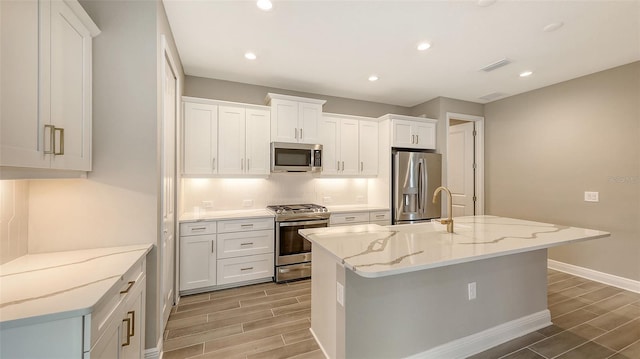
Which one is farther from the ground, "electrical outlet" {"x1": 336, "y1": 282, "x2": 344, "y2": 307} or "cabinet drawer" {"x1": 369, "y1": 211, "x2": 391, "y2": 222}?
"cabinet drawer" {"x1": 369, "y1": 211, "x2": 391, "y2": 222}

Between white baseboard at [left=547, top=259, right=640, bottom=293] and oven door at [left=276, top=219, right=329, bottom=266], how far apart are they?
3699mm

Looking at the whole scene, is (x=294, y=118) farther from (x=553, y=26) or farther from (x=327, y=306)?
(x=553, y=26)

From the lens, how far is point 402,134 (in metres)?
4.12

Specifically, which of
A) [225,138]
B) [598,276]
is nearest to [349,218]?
[225,138]

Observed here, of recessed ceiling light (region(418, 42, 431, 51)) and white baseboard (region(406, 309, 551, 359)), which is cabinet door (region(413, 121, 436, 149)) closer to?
recessed ceiling light (region(418, 42, 431, 51))

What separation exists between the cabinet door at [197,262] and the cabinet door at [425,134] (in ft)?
11.4

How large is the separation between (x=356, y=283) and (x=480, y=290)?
113 cm

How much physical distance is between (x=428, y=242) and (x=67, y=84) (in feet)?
7.85

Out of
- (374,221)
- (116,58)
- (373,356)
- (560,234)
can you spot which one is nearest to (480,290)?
(560,234)

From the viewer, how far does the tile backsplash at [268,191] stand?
346 centimetres

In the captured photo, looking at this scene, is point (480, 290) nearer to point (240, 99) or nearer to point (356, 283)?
point (356, 283)

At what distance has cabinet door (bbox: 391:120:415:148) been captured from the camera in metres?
4.06

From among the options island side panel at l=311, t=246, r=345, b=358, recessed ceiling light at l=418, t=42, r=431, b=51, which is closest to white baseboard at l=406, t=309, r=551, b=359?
island side panel at l=311, t=246, r=345, b=358

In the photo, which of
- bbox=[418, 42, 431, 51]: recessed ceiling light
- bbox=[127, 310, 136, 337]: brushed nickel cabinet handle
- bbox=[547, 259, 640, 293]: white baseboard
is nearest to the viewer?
bbox=[127, 310, 136, 337]: brushed nickel cabinet handle
